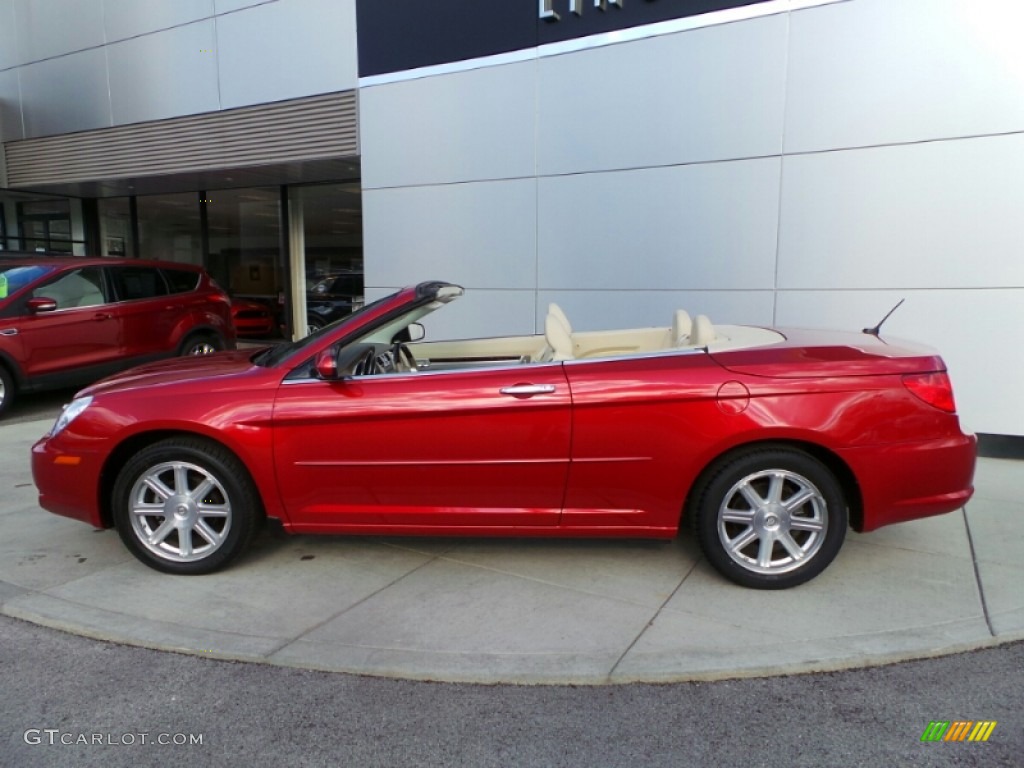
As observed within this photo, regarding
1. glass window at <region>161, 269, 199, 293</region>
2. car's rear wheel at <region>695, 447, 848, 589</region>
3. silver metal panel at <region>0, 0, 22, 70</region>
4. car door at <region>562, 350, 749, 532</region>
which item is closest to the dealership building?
silver metal panel at <region>0, 0, 22, 70</region>

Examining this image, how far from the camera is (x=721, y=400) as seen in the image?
3473 mm

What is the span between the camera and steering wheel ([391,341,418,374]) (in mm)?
4512

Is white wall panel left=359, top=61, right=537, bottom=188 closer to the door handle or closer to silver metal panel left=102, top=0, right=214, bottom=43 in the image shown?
silver metal panel left=102, top=0, right=214, bottom=43

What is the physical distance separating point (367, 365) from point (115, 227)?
14.0 metres

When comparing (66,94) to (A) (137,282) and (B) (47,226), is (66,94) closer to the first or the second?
(B) (47,226)

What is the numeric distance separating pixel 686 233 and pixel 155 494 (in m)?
5.51

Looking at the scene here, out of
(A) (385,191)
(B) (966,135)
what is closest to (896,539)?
(B) (966,135)

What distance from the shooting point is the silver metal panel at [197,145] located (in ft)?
32.2

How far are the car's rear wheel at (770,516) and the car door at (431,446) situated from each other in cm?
77

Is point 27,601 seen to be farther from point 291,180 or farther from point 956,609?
point 291,180

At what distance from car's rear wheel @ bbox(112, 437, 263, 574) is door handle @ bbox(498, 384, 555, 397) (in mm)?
1428

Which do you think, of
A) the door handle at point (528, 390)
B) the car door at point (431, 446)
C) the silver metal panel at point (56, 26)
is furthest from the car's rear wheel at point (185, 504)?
the silver metal panel at point (56, 26)

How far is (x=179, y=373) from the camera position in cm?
405

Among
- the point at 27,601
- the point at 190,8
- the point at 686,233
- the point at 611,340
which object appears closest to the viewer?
the point at 27,601
